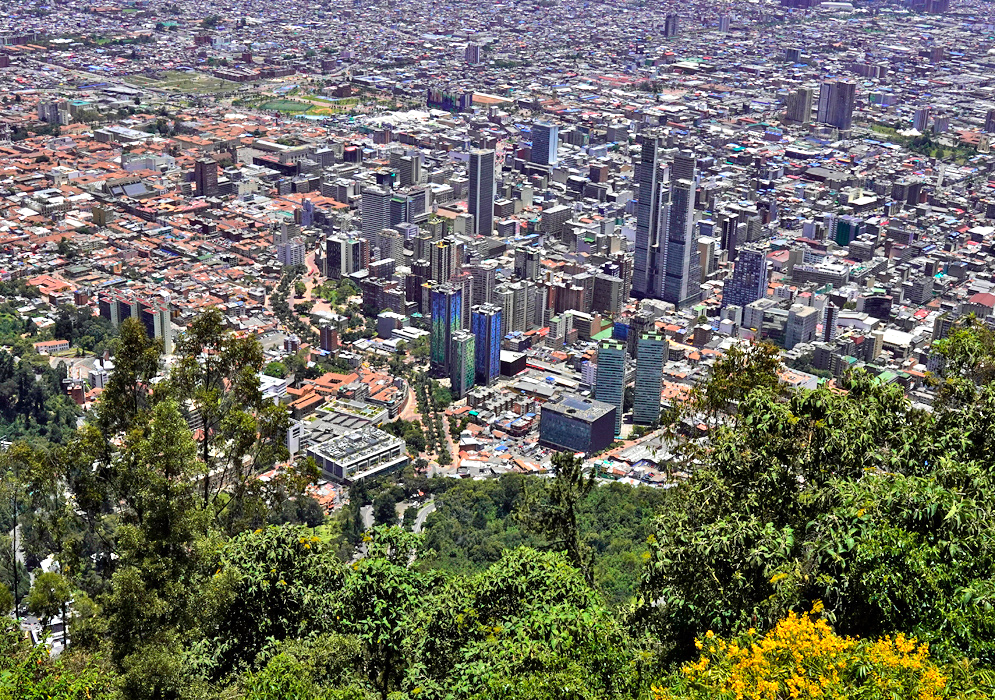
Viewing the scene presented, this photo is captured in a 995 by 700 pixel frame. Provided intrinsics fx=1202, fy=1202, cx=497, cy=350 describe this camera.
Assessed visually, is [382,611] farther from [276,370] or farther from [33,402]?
[276,370]

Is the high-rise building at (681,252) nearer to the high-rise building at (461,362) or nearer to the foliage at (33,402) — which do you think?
the high-rise building at (461,362)

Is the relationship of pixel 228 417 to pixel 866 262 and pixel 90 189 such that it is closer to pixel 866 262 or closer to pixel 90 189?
pixel 866 262

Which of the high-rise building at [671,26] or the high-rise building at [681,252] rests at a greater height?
the high-rise building at [671,26]

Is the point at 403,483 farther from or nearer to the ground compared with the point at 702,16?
nearer to the ground

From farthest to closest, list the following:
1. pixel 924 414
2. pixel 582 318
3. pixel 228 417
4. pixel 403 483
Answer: pixel 582 318
pixel 403 483
pixel 228 417
pixel 924 414

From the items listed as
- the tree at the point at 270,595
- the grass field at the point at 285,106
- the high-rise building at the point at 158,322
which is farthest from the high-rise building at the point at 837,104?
the tree at the point at 270,595

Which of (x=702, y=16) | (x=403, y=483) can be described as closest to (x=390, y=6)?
(x=702, y=16)

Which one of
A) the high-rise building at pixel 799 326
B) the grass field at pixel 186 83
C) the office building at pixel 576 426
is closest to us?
the office building at pixel 576 426
